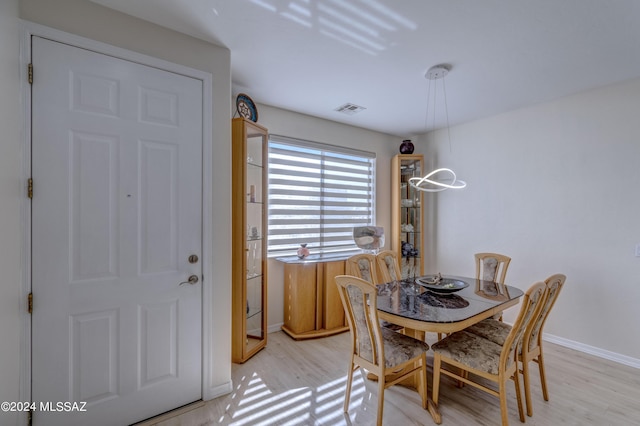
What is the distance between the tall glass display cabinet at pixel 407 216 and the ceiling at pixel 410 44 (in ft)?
4.11

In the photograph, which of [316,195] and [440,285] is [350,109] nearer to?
[316,195]

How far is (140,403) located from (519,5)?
139 inches

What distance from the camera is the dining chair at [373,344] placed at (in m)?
1.77

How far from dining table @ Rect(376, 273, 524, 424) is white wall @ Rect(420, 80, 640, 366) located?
3.77 feet

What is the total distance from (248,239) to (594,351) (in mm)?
3687

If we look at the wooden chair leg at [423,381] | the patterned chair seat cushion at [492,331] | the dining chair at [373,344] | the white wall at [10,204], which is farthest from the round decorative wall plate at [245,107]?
the patterned chair seat cushion at [492,331]

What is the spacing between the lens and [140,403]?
1.87 m

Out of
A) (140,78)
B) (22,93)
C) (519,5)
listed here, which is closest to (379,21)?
(519,5)

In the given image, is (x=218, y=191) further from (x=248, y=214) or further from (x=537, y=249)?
(x=537, y=249)

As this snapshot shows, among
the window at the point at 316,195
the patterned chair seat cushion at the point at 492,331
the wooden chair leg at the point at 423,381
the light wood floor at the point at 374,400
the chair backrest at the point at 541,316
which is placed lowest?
the light wood floor at the point at 374,400

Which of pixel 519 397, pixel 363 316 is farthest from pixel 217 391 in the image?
pixel 519 397

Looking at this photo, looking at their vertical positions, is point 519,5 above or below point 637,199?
above

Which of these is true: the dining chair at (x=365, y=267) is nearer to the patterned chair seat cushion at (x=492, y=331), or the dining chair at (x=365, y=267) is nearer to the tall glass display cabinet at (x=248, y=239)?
the patterned chair seat cushion at (x=492, y=331)

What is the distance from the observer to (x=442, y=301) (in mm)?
2131
